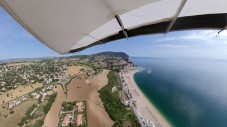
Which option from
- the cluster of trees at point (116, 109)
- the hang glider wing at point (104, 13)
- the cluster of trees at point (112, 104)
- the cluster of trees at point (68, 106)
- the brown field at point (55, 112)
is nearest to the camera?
the hang glider wing at point (104, 13)

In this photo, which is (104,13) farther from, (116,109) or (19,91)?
(19,91)

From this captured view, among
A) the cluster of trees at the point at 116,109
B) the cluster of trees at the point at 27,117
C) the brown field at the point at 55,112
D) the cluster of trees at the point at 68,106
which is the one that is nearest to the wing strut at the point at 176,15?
the cluster of trees at the point at 116,109

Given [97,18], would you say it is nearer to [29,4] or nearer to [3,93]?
[29,4]

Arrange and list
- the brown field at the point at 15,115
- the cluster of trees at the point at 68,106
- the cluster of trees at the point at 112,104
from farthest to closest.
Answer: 1. the cluster of trees at the point at 68,106
2. the brown field at the point at 15,115
3. the cluster of trees at the point at 112,104

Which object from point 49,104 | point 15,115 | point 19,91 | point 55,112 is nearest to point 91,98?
point 55,112

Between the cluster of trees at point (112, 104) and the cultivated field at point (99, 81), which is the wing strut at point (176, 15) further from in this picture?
the cultivated field at point (99, 81)

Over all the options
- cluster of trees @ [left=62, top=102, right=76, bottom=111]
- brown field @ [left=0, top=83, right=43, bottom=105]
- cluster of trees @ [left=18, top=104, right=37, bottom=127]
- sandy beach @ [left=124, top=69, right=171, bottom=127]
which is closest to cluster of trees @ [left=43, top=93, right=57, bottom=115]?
cluster of trees @ [left=18, top=104, right=37, bottom=127]

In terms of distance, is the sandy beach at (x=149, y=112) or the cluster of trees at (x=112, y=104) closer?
the sandy beach at (x=149, y=112)

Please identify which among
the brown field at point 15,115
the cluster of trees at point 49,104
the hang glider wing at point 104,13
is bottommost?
the brown field at point 15,115
